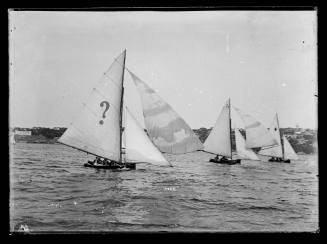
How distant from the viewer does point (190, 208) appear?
16.0ft

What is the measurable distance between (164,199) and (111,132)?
133 cm

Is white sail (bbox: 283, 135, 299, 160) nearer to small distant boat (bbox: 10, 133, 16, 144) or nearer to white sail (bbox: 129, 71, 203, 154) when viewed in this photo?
white sail (bbox: 129, 71, 203, 154)

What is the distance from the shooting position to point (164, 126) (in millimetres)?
5477

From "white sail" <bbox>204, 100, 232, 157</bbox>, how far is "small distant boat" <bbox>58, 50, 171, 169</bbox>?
2.00 ft

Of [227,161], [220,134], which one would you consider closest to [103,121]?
[220,134]

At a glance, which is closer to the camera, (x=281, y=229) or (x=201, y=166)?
(x=281, y=229)

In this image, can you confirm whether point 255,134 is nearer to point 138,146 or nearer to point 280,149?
point 280,149

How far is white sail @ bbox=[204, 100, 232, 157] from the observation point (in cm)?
501

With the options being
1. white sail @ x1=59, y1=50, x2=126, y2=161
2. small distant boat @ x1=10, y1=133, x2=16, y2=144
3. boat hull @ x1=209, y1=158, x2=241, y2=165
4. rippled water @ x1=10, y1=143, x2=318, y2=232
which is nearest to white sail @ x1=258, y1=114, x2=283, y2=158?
rippled water @ x1=10, y1=143, x2=318, y2=232

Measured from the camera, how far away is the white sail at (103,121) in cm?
500

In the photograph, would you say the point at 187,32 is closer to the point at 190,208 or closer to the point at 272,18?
the point at 272,18

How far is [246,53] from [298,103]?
2.93 ft

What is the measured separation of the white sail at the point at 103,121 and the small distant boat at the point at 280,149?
2051 mm

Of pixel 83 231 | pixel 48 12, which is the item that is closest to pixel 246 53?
pixel 48 12
